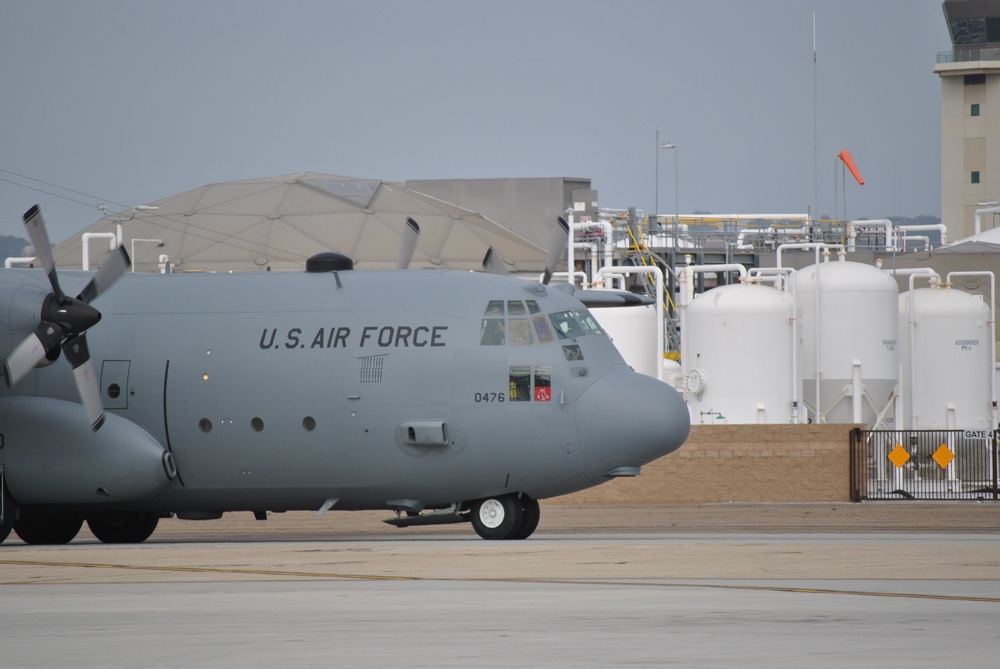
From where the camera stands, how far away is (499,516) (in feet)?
82.0

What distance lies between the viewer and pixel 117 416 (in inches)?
1019

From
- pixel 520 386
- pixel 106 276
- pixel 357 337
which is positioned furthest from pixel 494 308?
pixel 106 276

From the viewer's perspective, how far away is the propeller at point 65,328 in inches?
922

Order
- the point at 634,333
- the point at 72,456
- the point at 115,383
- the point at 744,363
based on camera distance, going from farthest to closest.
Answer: the point at 634,333, the point at 744,363, the point at 115,383, the point at 72,456

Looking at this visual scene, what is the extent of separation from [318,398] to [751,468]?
1972 centimetres

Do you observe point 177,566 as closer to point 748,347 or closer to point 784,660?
point 784,660

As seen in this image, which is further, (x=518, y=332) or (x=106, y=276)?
(x=106, y=276)

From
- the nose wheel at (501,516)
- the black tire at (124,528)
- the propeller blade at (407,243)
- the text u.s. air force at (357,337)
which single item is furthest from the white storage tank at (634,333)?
the text u.s. air force at (357,337)

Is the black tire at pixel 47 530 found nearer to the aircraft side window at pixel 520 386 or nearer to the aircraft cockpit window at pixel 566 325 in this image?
the aircraft side window at pixel 520 386

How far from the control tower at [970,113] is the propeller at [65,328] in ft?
291

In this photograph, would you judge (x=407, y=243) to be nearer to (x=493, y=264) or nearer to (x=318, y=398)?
(x=493, y=264)

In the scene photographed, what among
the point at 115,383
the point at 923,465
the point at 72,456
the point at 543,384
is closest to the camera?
the point at 543,384

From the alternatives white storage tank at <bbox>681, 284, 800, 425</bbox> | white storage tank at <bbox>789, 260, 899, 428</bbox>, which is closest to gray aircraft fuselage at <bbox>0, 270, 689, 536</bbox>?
white storage tank at <bbox>681, 284, 800, 425</bbox>

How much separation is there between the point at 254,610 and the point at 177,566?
6.07m
